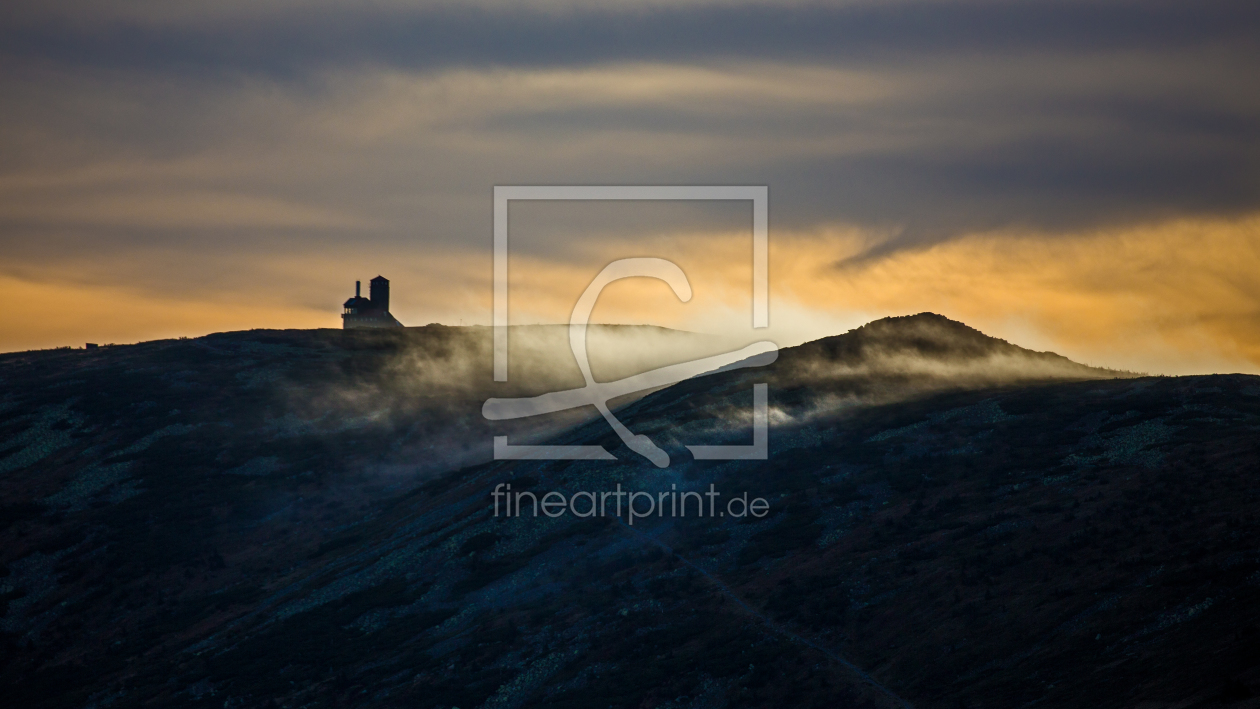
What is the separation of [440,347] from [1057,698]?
4292 inches

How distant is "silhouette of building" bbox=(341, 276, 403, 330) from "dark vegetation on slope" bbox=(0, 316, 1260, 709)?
52.2 metres

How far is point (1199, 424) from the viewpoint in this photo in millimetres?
66375

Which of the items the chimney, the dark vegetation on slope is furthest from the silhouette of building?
the dark vegetation on slope

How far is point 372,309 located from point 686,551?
11259 centimetres

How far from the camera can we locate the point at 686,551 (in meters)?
65.7

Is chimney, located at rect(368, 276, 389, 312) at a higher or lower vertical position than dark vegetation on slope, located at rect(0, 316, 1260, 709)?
higher

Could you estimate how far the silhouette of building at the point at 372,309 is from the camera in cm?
16725

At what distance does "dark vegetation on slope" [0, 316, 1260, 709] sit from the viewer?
149 ft

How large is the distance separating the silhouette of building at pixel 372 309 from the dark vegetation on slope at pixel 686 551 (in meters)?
52.2

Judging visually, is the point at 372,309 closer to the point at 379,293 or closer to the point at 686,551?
the point at 379,293

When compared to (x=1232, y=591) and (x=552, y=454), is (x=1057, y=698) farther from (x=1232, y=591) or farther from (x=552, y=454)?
(x=552, y=454)

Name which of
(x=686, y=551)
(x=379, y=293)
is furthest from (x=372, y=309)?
(x=686, y=551)

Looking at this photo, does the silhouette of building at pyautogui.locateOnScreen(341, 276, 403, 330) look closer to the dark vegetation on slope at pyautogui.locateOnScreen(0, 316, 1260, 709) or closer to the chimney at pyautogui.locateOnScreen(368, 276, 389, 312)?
the chimney at pyautogui.locateOnScreen(368, 276, 389, 312)

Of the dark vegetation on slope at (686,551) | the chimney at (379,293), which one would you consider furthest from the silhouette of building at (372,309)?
the dark vegetation on slope at (686,551)
